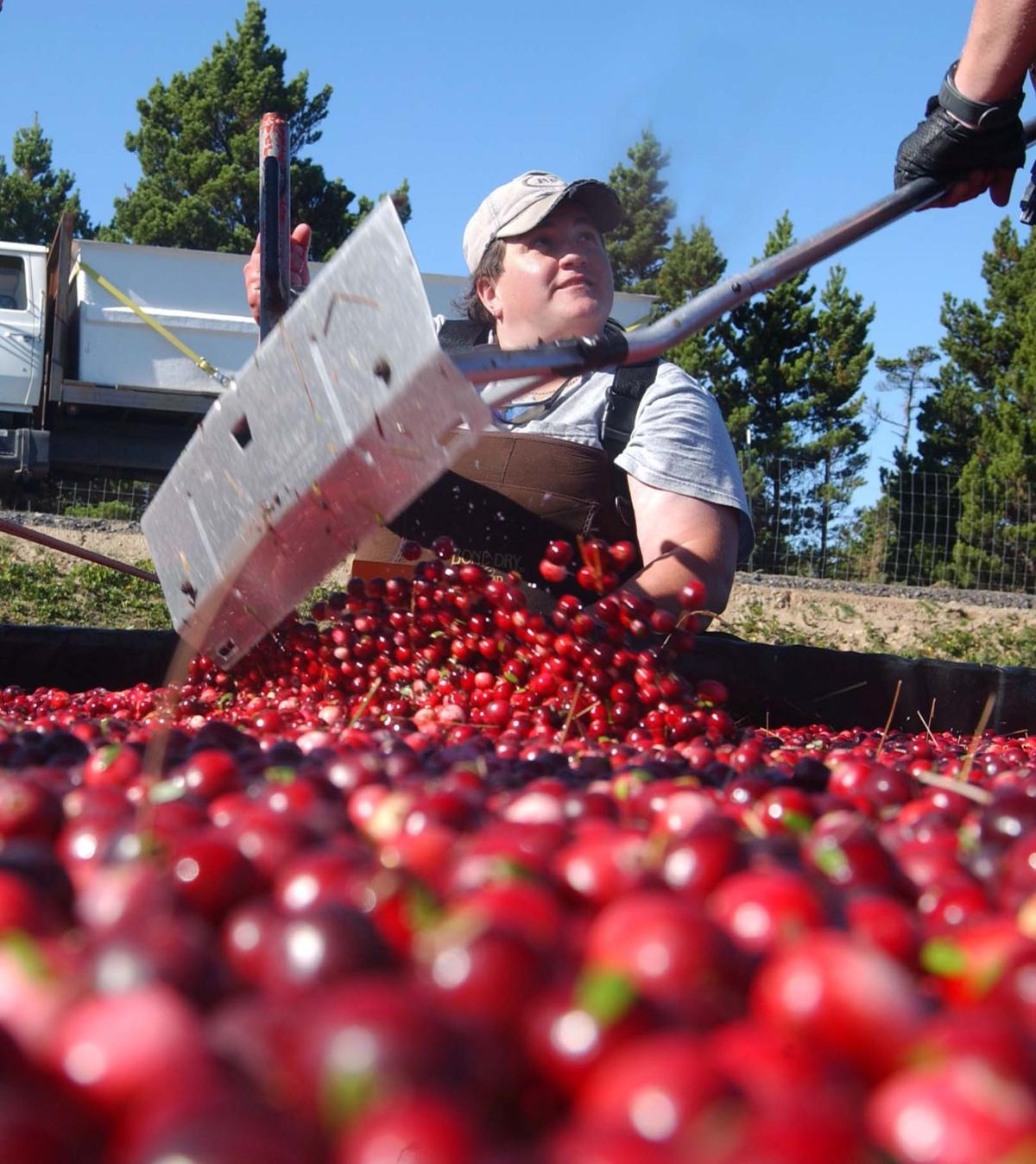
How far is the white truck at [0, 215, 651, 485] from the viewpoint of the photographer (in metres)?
14.3

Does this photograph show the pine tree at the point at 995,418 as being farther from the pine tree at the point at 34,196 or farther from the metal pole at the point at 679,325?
the pine tree at the point at 34,196

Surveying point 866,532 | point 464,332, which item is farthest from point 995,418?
point 464,332

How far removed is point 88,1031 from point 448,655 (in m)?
2.26

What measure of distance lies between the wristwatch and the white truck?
1235cm

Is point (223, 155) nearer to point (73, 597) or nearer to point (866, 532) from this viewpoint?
point (866, 532)

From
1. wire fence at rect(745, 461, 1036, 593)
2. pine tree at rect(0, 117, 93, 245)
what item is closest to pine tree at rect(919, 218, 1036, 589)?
wire fence at rect(745, 461, 1036, 593)

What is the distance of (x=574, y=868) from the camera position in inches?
33.6

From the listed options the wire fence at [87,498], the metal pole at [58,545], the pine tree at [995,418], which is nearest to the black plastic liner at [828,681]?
the metal pole at [58,545]

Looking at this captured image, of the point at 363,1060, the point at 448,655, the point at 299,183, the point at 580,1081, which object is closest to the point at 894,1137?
the point at 580,1081

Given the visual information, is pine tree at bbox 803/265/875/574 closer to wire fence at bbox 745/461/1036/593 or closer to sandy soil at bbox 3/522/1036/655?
wire fence at bbox 745/461/1036/593

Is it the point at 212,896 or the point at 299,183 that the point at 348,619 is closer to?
the point at 212,896

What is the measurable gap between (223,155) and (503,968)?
32835 millimetres

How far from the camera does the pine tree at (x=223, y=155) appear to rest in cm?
2959

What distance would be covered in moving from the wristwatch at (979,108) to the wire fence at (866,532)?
11.7m
